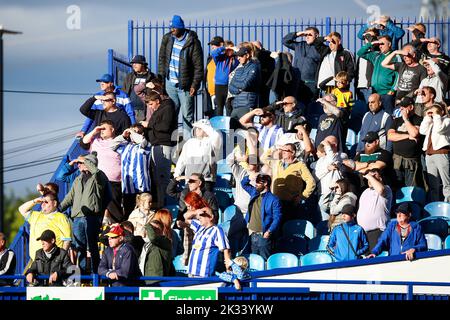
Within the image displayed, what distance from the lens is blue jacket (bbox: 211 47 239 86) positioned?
21.5 m

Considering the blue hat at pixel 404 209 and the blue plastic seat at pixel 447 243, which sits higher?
the blue hat at pixel 404 209

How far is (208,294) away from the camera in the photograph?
1534 centimetres

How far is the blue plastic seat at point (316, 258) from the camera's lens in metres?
17.7

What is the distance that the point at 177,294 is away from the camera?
51.2 feet

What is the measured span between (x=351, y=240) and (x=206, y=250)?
192 centimetres

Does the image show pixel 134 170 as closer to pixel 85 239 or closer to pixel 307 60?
pixel 85 239

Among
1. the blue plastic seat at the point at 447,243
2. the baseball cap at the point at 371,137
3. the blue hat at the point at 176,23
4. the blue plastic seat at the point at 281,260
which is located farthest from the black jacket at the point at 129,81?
the blue plastic seat at the point at 447,243

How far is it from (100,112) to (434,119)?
16.8ft

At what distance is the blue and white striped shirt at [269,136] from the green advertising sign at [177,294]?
187 inches

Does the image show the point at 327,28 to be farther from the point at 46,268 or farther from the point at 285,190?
the point at 46,268

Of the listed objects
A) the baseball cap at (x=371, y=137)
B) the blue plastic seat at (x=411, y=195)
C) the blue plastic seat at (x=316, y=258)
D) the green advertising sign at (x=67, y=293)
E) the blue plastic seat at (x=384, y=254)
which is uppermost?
the baseball cap at (x=371, y=137)

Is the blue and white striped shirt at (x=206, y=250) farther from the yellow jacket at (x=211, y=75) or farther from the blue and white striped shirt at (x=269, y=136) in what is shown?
the yellow jacket at (x=211, y=75)

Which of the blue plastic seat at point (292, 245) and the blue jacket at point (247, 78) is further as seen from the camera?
the blue jacket at point (247, 78)
